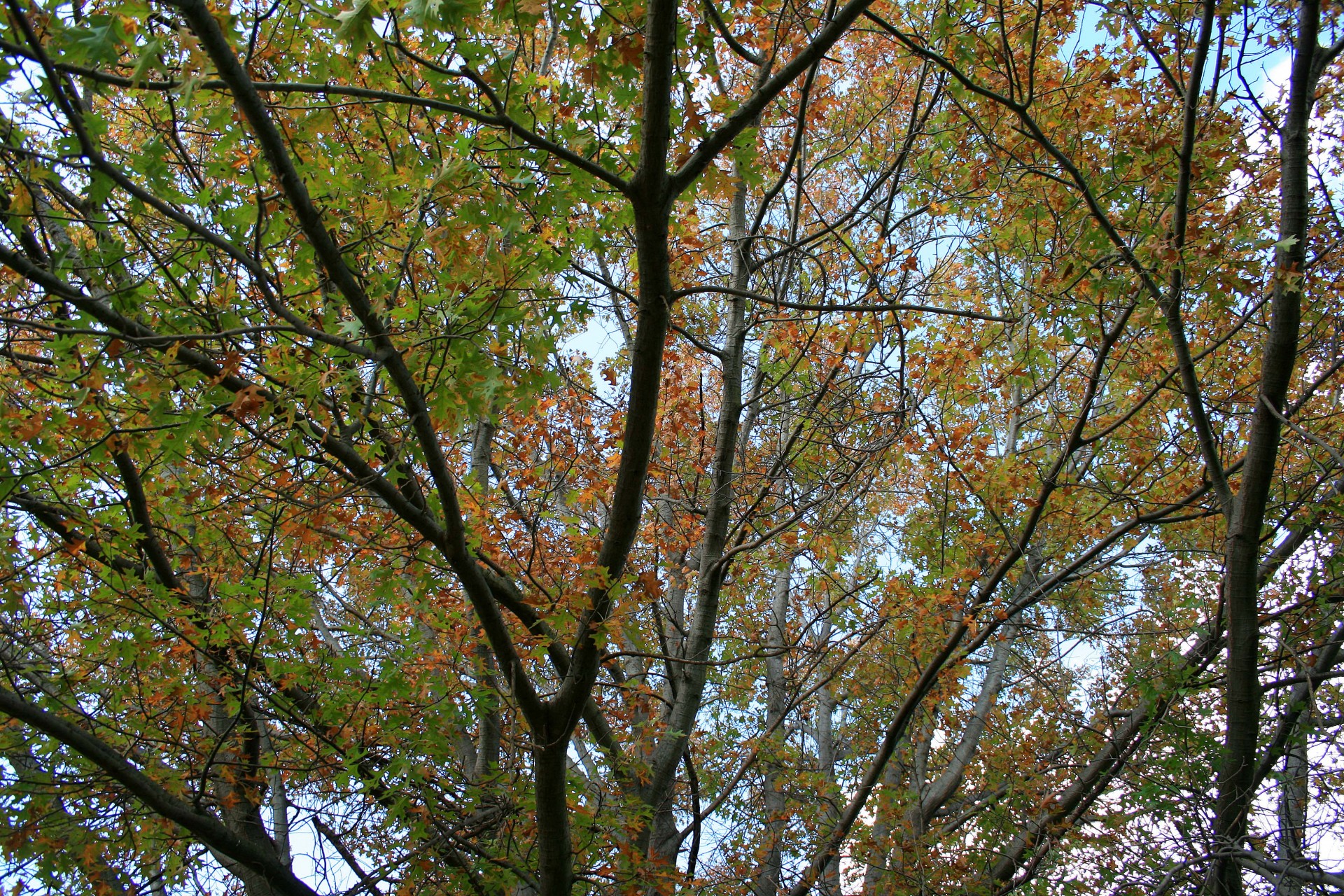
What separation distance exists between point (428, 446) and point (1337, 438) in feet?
19.7

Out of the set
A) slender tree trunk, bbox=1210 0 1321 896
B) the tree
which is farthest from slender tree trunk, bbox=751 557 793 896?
slender tree trunk, bbox=1210 0 1321 896

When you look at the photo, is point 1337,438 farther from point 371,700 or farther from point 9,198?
point 9,198

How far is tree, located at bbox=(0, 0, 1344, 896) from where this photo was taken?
10.6ft

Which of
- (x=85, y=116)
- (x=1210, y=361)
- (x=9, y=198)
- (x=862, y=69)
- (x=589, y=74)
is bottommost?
(x=85, y=116)

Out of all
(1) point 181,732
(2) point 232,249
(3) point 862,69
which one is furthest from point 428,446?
(3) point 862,69

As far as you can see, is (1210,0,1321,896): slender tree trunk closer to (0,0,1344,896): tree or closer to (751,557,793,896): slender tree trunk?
(0,0,1344,896): tree

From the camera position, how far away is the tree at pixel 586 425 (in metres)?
3.24

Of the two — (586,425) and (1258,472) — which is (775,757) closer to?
(586,425)

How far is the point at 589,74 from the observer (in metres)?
3.44

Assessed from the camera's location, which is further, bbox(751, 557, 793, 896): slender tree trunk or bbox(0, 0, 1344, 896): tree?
bbox(751, 557, 793, 896): slender tree trunk

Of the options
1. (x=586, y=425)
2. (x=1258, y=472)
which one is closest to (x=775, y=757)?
(x=586, y=425)

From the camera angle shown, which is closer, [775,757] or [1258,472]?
[1258,472]

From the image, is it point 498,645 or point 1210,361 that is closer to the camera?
point 498,645

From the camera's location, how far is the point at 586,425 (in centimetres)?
654
